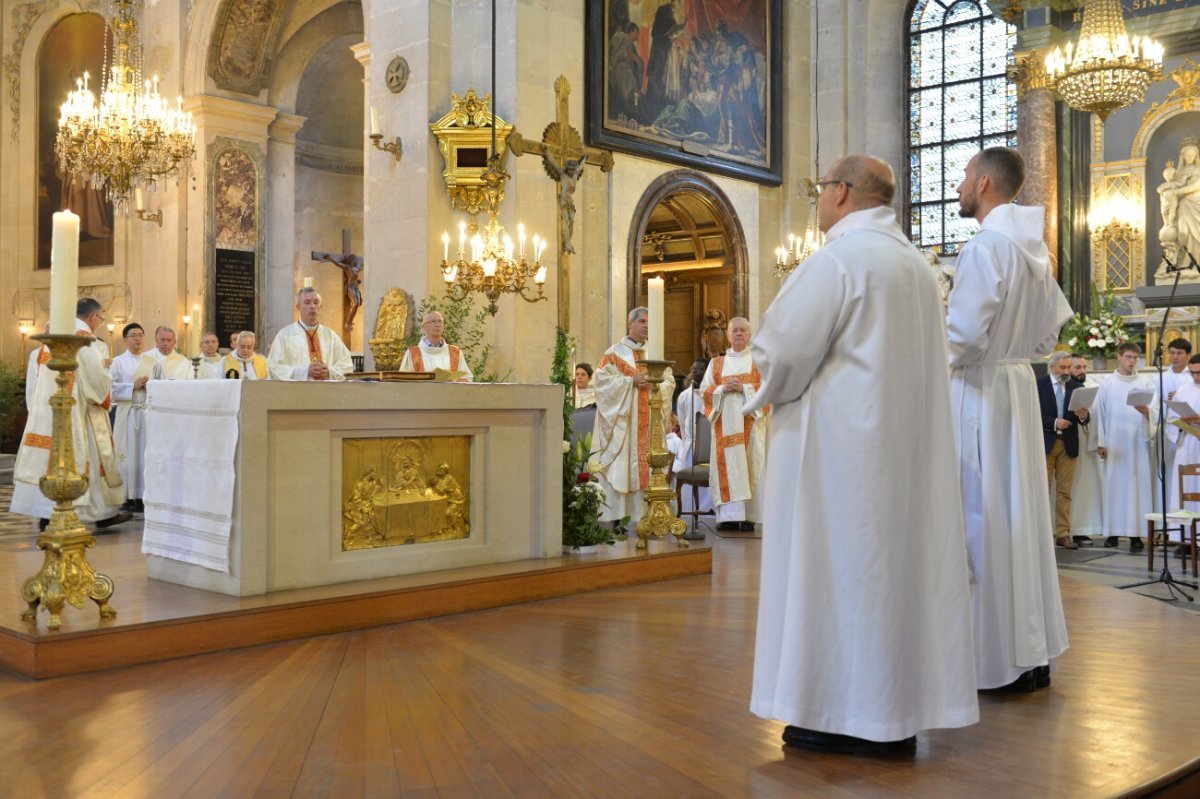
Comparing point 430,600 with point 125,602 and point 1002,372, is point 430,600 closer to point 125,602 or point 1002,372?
point 125,602

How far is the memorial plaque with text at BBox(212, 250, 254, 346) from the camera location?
16203mm

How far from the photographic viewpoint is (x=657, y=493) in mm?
6684

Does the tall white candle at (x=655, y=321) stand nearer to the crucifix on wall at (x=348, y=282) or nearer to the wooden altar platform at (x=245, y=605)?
the wooden altar platform at (x=245, y=605)

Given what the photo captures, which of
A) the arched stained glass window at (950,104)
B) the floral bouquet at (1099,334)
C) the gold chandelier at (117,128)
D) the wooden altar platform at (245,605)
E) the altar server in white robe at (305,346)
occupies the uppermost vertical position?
the arched stained glass window at (950,104)

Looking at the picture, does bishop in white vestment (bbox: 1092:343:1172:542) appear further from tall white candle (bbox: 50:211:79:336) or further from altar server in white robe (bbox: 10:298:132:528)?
tall white candle (bbox: 50:211:79:336)

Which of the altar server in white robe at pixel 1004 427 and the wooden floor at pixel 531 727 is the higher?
the altar server in white robe at pixel 1004 427

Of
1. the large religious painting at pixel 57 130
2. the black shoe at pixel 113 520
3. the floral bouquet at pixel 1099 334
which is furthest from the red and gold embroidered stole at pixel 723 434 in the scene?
the large religious painting at pixel 57 130

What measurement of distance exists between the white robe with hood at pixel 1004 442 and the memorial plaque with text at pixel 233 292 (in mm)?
13920

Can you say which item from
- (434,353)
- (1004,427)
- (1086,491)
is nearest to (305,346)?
(434,353)

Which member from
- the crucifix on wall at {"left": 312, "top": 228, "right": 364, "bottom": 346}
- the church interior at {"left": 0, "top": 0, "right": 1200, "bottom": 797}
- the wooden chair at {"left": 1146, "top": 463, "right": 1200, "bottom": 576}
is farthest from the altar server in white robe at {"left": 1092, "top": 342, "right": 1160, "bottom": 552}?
the crucifix on wall at {"left": 312, "top": 228, "right": 364, "bottom": 346}

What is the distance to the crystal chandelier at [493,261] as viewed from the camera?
11.0m

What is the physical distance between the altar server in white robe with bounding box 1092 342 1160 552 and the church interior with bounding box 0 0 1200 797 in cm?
164

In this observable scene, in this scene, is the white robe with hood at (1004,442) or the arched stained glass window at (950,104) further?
the arched stained glass window at (950,104)

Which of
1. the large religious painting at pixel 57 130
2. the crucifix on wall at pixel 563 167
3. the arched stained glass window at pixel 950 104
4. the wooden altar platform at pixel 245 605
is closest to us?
the wooden altar platform at pixel 245 605
